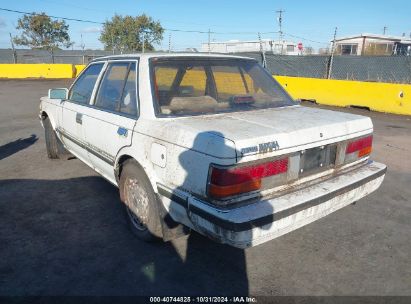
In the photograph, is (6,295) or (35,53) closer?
(6,295)

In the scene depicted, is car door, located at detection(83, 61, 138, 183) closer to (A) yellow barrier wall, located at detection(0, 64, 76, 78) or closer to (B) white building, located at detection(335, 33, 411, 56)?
(A) yellow barrier wall, located at detection(0, 64, 76, 78)

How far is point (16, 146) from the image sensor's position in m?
6.85

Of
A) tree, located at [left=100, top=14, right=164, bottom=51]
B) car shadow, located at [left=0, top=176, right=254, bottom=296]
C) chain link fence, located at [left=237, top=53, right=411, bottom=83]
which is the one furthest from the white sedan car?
tree, located at [left=100, top=14, right=164, bottom=51]

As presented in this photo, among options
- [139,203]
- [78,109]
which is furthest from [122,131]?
[78,109]

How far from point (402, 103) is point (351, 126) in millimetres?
8688

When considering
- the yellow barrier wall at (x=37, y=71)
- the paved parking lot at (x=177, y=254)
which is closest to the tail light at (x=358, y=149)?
the paved parking lot at (x=177, y=254)

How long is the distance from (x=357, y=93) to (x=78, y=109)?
9.63 meters

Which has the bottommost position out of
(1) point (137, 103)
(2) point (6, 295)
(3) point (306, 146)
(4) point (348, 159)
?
(2) point (6, 295)

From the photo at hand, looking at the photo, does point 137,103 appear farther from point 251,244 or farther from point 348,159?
point 348,159

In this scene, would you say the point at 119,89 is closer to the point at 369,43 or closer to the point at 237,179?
the point at 237,179

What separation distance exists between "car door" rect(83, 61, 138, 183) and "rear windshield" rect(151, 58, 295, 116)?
0.93 ft

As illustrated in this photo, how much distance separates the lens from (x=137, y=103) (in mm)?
3182

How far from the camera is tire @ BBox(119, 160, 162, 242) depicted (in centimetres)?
307

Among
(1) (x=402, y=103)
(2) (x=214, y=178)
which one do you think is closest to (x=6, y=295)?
(2) (x=214, y=178)
